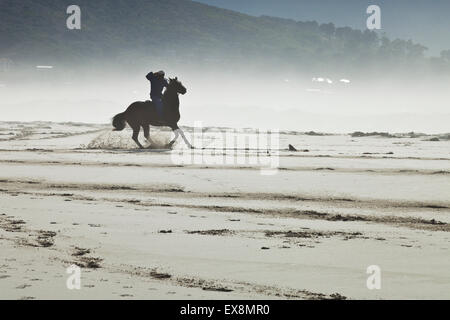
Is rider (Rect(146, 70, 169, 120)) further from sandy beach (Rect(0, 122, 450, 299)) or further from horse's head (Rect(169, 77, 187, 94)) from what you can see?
sandy beach (Rect(0, 122, 450, 299))

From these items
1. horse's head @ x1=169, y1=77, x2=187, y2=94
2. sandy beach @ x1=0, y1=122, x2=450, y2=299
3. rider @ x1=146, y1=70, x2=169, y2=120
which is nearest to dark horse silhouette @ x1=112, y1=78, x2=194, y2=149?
horse's head @ x1=169, y1=77, x2=187, y2=94

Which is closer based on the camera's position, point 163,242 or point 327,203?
point 163,242

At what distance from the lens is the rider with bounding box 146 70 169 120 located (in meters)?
20.3

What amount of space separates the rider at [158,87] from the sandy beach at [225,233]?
6.59 metres

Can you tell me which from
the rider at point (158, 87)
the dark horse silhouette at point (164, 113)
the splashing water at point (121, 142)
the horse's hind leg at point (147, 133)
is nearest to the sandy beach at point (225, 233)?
the dark horse silhouette at point (164, 113)

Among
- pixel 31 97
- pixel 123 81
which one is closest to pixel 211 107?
pixel 31 97

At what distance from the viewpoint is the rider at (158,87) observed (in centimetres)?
2031

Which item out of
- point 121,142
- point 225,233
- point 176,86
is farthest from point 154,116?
point 225,233

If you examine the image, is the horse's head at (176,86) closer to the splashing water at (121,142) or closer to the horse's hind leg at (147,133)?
the horse's hind leg at (147,133)

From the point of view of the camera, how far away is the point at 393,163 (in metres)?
15.9

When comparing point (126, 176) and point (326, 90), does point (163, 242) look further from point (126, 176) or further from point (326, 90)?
point (326, 90)

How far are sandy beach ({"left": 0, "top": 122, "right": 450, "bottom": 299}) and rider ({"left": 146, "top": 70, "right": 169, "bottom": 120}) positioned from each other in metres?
6.59
